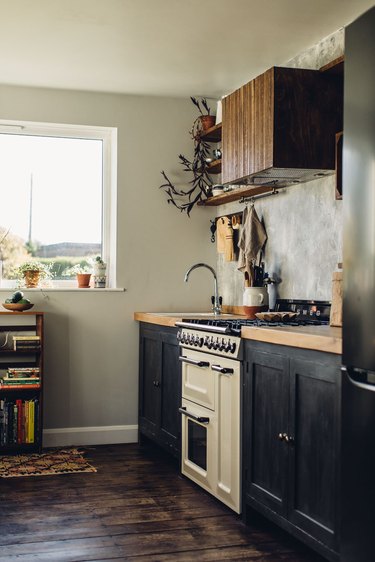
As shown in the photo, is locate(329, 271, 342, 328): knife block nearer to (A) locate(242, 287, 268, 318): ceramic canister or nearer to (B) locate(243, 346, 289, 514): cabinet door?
(B) locate(243, 346, 289, 514): cabinet door

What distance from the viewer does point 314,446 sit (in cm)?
280

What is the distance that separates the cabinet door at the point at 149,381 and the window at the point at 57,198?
2.07 feet

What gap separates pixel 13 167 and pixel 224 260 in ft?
5.63

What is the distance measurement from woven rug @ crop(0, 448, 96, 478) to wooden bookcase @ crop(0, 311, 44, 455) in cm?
9

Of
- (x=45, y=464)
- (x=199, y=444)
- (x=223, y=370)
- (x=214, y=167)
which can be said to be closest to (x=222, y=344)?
(x=223, y=370)

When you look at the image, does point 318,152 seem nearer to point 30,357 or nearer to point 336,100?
point 336,100

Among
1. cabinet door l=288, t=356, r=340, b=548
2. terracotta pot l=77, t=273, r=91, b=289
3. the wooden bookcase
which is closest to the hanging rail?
terracotta pot l=77, t=273, r=91, b=289

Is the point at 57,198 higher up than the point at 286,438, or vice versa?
the point at 57,198

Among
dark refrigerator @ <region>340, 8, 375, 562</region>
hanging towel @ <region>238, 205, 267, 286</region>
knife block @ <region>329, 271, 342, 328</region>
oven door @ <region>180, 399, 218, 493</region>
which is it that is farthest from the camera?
hanging towel @ <region>238, 205, 267, 286</region>

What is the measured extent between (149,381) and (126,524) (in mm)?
1687

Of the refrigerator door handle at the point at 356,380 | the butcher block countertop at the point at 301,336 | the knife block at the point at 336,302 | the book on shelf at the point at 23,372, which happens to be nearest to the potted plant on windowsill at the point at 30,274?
the book on shelf at the point at 23,372

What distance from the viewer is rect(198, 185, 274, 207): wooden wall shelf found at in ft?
15.0

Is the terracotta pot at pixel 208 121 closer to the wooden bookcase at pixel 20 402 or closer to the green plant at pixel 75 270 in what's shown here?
the green plant at pixel 75 270

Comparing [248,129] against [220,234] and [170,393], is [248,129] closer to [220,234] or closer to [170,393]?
[220,234]
